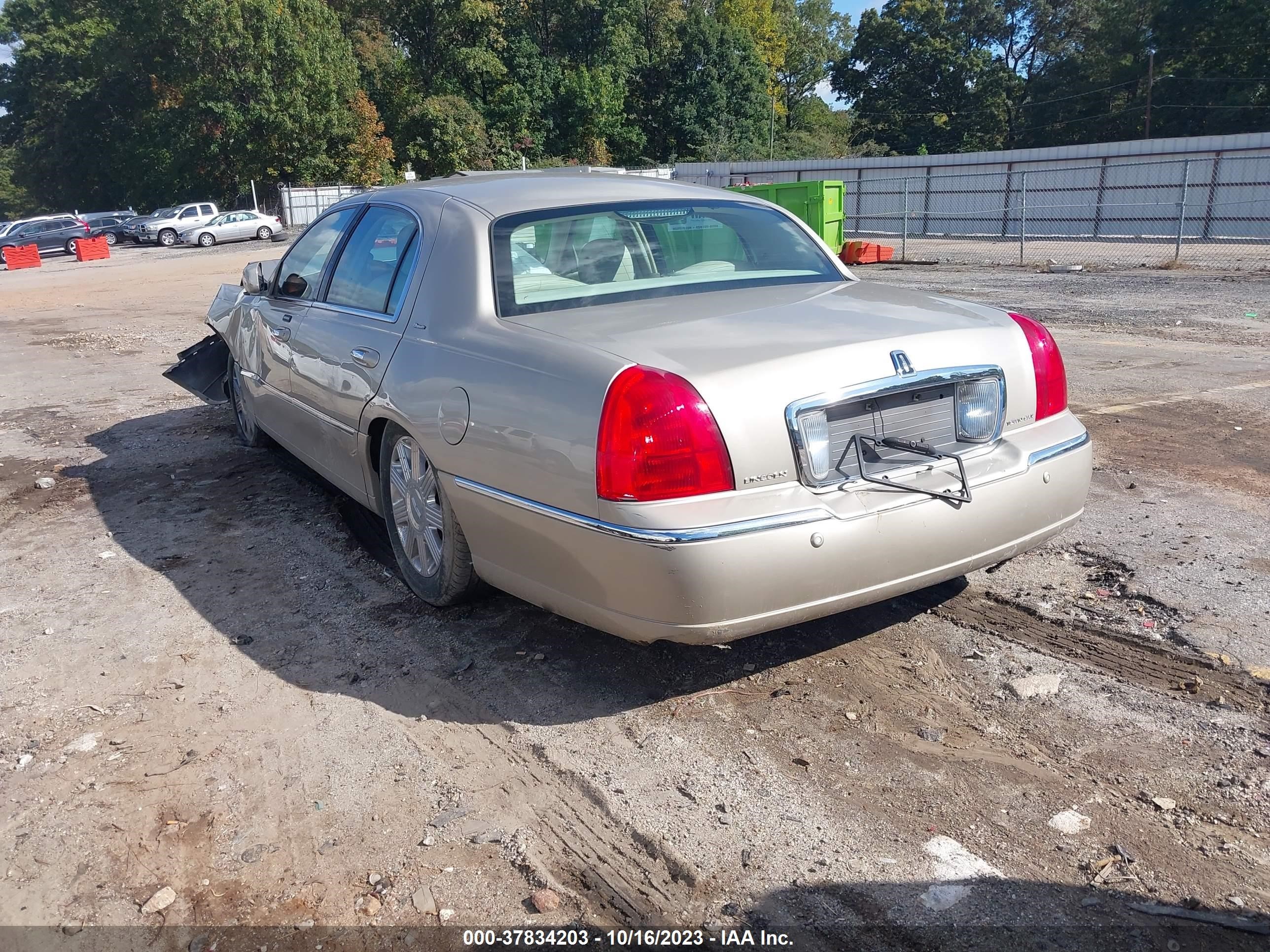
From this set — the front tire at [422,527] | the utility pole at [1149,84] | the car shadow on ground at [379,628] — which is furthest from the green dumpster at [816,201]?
the utility pole at [1149,84]

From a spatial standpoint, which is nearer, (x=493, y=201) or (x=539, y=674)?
(x=539, y=674)

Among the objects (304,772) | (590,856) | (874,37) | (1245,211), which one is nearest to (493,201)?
(304,772)

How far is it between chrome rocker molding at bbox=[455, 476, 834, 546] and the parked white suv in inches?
1829

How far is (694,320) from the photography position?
348 centimetres

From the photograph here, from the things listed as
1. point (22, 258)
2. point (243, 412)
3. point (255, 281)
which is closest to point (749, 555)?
point (255, 281)

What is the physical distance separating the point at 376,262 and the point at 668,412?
2.08 m

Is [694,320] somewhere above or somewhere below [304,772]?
above

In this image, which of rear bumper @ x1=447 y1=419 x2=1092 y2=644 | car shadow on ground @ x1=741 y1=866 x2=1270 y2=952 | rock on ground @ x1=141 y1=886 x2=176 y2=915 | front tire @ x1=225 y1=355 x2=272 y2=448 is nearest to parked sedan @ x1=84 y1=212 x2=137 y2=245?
front tire @ x1=225 y1=355 x2=272 y2=448

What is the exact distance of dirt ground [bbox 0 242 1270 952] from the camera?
2.50m

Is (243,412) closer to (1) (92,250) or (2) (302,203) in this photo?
(1) (92,250)

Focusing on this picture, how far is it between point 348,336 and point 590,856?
259cm

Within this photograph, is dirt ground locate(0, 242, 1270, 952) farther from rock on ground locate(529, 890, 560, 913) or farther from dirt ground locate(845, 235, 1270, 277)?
dirt ground locate(845, 235, 1270, 277)

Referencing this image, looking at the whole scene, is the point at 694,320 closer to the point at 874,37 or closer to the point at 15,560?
the point at 15,560

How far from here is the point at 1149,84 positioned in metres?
51.1
